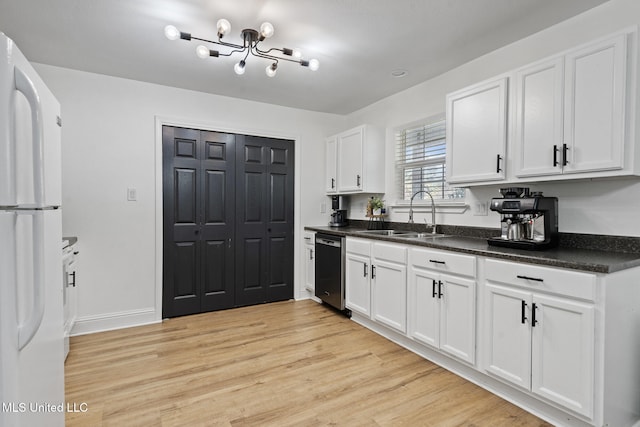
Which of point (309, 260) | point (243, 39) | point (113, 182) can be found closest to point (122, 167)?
point (113, 182)

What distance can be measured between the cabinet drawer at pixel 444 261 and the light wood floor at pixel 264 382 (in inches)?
30.0

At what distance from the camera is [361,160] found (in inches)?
150

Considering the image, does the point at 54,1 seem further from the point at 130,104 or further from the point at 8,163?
the point at 8,163

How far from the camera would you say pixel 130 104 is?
330 centimetres

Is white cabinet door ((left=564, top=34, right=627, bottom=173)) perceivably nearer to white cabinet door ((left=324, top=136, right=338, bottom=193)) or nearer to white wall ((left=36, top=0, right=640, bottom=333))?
white wall ((left=36, top=0, right=640, bottom=333))

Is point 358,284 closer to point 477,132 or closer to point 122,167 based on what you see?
point 477,132

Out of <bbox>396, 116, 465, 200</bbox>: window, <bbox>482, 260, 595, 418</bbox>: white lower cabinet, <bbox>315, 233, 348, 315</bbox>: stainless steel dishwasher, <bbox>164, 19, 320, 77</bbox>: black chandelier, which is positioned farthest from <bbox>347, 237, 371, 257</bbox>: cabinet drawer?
<bbox>164, 19, 320, 77</bbox>: black chandelier

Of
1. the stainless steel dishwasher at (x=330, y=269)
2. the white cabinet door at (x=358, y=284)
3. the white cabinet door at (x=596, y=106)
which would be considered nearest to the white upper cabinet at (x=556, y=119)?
the white cabinet door at (x=596, y=106)

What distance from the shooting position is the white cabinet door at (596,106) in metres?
1.76

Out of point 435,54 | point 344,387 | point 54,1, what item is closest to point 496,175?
point 435,54

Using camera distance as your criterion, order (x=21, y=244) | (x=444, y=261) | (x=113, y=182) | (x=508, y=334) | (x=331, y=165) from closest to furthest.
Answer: (x=21, y=244) → (x=508, y=334) → (x=444, y=261) → (x=113, y=182) → (x=331, y=165)

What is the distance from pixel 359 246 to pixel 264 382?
1.53 m

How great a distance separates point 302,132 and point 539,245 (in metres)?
3.05

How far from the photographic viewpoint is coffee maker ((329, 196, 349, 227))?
14.2 feet
